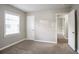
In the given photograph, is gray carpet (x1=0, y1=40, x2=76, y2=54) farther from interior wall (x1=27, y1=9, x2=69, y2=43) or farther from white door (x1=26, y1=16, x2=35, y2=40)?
white door (x1=26, y1=16, x2=35, y2=40)

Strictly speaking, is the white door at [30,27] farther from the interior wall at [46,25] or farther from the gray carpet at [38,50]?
the gray carpet at [38,50]

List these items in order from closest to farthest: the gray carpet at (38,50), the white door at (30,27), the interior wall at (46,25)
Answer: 1. the gray carpet at (38,50)
2. the interior wall at (46,25)
3. the white door at (30,27)

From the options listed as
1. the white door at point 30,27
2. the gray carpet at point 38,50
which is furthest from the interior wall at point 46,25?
the gray carpet at point 38,50

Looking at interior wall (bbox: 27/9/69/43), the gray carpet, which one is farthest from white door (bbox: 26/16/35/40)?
the gray carpet

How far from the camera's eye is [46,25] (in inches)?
227

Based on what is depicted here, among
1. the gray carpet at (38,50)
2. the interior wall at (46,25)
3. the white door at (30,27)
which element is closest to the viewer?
the gray carpet at (38,50)

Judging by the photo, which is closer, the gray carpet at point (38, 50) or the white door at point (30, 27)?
the gray carpet at point (38, 50)

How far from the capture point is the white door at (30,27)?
20.8 feet

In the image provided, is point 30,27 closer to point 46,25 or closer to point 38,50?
point 46,25

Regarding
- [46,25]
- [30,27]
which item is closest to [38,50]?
[46,25]

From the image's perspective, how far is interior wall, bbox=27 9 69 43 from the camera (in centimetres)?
550

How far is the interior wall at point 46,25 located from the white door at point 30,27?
1.00 feet

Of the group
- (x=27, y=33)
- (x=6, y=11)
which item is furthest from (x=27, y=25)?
(x=6, y=11)
